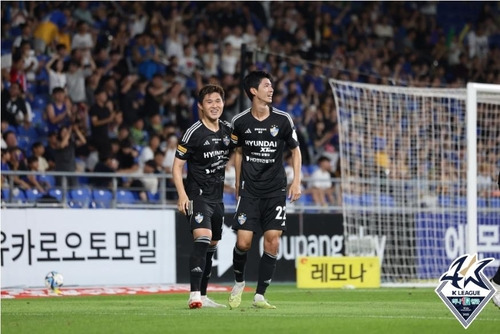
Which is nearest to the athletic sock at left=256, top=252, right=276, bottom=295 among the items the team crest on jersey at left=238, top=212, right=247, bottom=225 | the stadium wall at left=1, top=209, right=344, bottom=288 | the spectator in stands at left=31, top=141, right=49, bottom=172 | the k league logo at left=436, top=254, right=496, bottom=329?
the team crest on jersey at left=238, top=212, right=247, bottom=225

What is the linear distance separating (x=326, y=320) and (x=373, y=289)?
25.5ft

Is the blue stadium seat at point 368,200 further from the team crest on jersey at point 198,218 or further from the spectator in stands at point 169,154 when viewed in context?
the team crest on jersey at point 198,218

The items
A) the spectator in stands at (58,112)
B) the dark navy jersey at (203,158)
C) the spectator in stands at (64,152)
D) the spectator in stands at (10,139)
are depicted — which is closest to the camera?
the dark navy jersey at (203,158)

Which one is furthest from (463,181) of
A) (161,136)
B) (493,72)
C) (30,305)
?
(30,305)

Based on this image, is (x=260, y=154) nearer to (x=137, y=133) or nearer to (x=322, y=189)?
(x=137, y=133)

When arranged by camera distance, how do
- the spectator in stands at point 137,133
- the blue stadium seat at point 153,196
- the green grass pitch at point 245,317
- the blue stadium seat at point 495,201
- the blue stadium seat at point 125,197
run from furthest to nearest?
the blue stadium seat at point 495,201, the spectator in stands at point 137,133, the blue stadium seat at point 153,196, the blue stadium seat at point 125,197, the green grass pitch at point 245,317

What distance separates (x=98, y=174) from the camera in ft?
62.1

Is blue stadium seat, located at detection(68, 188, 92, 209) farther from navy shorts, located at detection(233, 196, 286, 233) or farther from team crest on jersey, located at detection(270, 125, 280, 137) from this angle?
team crest on jersey, located at detection(270, 125, 280, 137)

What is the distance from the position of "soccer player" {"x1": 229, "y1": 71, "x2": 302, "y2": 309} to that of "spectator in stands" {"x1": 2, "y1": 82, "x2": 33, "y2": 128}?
8.76 meters

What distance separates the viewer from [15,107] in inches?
800

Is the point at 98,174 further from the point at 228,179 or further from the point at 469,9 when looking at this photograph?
the point at 469,9

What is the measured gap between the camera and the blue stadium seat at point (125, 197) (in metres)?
20.0

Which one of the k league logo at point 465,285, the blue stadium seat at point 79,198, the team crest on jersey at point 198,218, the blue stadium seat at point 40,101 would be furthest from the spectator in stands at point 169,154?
the k league logo at point 465,285

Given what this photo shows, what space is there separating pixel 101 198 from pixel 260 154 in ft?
25.7
